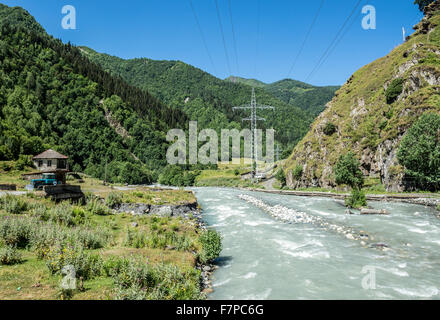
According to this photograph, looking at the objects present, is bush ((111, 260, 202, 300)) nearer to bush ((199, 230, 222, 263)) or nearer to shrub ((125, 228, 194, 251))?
bush ((199, 230, 222, 263))

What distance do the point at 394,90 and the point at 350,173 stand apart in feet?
71.3

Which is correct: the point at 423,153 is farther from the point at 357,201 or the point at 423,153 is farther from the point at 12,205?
the point at 12,205

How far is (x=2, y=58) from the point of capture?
12062cm

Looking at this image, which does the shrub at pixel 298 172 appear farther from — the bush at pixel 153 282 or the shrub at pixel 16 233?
the shrub at pixel 16 233

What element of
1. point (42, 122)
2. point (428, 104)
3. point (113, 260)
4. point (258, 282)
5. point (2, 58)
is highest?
point (2, 58)

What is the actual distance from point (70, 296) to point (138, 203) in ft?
76.0

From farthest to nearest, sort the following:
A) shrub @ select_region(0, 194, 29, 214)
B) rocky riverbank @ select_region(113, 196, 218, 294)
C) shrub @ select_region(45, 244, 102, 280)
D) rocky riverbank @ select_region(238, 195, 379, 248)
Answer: rocky riverbank @ select_region(113, 196, 218, 294), rocky riverbank @ select_region(238, 195, 379, 248), shrub @ select_region(0, 194, 29, 214), shrub @ select_region(45, 244, 102, 280)

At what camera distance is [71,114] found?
12181 centimetres

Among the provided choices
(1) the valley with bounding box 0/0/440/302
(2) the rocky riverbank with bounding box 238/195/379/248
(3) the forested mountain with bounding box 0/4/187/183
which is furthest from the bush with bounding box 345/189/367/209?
(3) the forested mountain with bounding box 0/4/187/183

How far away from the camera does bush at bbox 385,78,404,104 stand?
55250 mm

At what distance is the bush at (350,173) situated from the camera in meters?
50.4

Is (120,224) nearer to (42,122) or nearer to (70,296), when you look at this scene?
(70,296)

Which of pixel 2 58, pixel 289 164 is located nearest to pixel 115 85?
pixel 2 58

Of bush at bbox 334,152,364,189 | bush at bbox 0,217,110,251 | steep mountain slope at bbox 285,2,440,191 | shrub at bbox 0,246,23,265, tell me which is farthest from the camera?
bush at bbox 334,152,364,189
